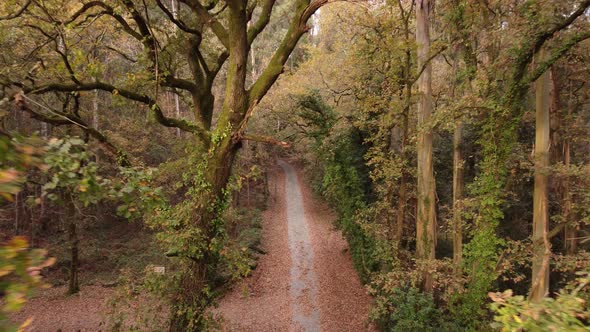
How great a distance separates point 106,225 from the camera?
18.7 metres

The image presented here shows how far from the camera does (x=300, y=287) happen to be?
13898 mm

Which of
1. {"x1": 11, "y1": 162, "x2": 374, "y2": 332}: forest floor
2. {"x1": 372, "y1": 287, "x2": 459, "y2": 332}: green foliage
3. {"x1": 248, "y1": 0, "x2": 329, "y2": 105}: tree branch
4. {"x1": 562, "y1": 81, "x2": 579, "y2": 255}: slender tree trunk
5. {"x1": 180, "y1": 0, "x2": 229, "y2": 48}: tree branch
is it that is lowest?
{"x1": 11, "y1": 162, "x2": 374, "y2": 332}: forest floor

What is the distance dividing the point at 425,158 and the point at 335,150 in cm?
412

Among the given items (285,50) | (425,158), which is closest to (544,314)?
(285,50)

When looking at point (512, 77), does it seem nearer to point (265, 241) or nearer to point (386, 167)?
point (386, 167)

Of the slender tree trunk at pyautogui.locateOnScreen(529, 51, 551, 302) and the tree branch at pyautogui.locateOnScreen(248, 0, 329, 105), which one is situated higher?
the tree branch at pyautogui.locateOnScreen(248, 0, 329, 105)

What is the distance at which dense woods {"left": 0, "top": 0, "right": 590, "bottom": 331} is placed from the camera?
2567mm

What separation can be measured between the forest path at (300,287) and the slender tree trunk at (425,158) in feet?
10.9

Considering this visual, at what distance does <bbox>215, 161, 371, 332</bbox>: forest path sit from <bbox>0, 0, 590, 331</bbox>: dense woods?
1.01m

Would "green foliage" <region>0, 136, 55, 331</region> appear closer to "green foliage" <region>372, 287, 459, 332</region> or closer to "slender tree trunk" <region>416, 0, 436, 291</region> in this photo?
"green foliage" <region>372, 287, 459, 332</region>

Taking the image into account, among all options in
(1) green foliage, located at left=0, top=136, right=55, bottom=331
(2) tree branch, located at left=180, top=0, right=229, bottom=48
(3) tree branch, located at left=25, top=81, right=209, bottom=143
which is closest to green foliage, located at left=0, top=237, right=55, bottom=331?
(1) green foliage, located at left=0, top=136, right=55, bottom=331

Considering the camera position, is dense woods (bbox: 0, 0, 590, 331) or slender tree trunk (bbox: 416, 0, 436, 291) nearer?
dense woods (bbox: 0, 0, 590, 331)

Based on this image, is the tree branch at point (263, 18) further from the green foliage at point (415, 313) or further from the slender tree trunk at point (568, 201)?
the slender tree trunk at point (568, 201)

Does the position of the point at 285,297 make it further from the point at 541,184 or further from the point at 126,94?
the point at 126,94
